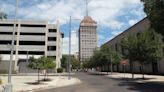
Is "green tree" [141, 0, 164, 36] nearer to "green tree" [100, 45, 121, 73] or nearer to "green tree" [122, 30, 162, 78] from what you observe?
"green tree" [122, 30, 162, 78]

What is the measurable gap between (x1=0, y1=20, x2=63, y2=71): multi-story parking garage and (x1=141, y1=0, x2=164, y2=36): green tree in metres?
61.8

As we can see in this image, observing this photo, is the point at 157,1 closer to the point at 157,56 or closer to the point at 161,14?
the point at 161,14

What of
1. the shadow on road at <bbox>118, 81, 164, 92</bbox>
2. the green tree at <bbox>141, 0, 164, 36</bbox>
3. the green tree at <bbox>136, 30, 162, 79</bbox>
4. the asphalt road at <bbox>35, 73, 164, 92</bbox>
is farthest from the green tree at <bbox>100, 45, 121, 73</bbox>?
the green tree at <bbox>141, 0, 164, 36</bbox>

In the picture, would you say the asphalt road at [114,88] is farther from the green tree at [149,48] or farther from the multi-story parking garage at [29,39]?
the multi-story parking garage at [29,39]

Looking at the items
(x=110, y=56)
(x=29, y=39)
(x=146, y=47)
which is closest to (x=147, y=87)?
(x=146, y=47)

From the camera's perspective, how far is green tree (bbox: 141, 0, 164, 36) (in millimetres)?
25406

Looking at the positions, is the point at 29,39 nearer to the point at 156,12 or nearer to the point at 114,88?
the point at 156,12

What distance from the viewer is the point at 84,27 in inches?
7466

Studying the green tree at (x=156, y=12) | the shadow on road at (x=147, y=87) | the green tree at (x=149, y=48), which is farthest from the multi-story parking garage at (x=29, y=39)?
the green tree at (x=156, y=12)

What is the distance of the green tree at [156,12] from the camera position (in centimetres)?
2541

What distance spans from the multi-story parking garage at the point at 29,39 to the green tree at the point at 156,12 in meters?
61.8

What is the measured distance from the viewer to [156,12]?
25734mm

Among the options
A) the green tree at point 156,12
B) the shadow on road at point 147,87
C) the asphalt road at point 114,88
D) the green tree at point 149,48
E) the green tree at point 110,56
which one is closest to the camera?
the shadow on road at point 147,87

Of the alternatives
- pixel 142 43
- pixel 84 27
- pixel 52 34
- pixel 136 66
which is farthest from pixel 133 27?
pixel 84 27
